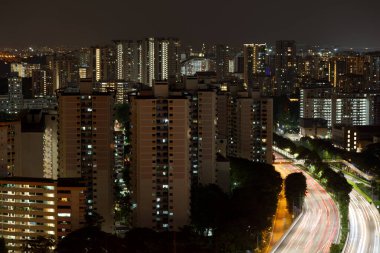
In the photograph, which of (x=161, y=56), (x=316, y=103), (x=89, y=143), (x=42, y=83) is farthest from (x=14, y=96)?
(x=89, y=143)

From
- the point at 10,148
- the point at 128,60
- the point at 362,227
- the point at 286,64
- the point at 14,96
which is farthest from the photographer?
the point at 286,64

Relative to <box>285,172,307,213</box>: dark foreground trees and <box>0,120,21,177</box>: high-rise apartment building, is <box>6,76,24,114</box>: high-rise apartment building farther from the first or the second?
<box>285,172,307,213</box>: dark foreground trees

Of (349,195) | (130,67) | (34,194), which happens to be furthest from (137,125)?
(130,67)

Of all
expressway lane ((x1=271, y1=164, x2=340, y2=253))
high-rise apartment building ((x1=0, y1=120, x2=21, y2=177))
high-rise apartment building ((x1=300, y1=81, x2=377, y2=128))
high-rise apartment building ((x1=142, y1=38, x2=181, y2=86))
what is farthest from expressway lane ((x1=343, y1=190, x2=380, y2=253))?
high-rise apartment building ((x1=142, y1=38, x2=181, y2=86))

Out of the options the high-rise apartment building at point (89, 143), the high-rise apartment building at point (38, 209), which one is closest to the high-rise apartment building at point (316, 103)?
the high-rise apartment building at point (89, 143)

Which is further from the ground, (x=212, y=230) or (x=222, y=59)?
(x=222, y=59)

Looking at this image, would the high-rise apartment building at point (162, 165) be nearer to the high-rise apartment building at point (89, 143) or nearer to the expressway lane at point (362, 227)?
the high-rise apartment building at point (89, 143)

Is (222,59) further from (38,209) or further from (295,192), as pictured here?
(38,209)
